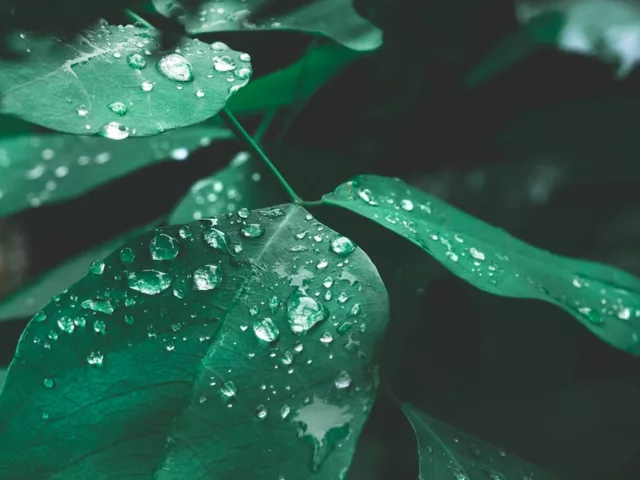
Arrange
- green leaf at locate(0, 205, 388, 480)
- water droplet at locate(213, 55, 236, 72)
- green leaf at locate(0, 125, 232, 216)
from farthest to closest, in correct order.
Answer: green leaf at locate(0, 125, 232, 216), water droplet at locate(213, 55, 236, 72), green leaf at locate(0, 205, 388, 480)

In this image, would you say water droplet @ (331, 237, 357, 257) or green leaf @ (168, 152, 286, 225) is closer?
water droplet @ (331, 237, 357, 257)

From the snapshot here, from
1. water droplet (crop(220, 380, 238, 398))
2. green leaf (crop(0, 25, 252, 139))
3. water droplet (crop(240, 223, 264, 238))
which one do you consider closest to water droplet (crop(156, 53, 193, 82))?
green leaf (crop(0, 25, 252, 139))

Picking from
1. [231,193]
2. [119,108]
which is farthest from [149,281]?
[231,193]

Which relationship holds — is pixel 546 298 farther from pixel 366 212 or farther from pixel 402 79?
pixel 402 79

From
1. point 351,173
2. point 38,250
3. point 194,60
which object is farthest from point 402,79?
point 38,250

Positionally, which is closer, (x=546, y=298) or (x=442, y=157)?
(x=546, y=298)

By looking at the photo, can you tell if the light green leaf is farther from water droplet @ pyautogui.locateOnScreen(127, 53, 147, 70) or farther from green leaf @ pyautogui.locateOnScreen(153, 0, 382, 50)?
water droplet @ pyautogui.locateOnScreen(127, 53, 147, 70)
